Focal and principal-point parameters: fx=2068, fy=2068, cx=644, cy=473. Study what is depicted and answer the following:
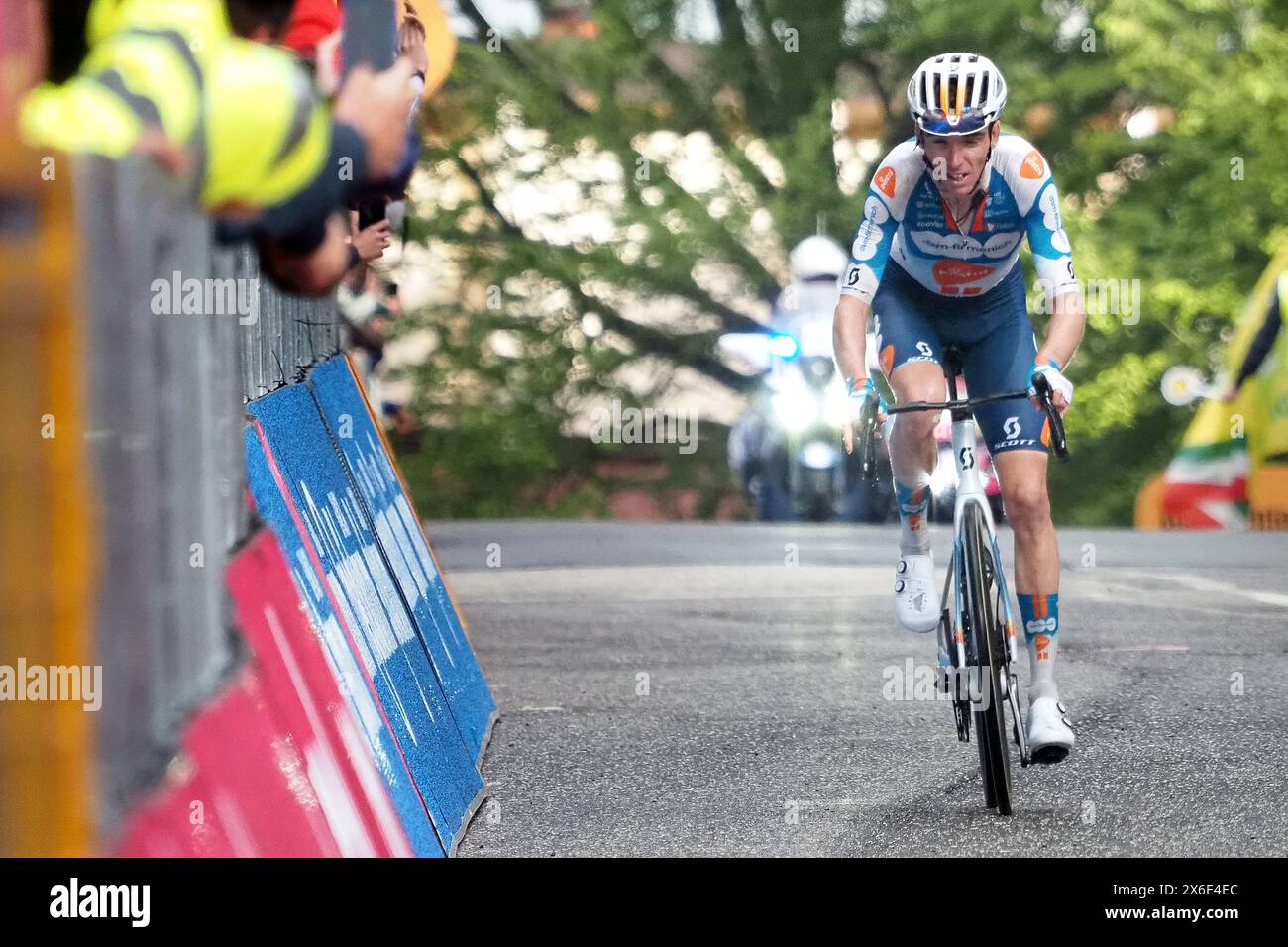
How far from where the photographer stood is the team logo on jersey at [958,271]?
239 inches

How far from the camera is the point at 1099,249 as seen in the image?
81.4ft

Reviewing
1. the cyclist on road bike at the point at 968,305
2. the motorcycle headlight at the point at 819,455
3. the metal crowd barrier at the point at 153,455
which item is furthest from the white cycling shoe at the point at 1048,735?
the motorcycle headlight at the point at 819,455

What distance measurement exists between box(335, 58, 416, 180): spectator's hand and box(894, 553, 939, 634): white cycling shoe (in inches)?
147

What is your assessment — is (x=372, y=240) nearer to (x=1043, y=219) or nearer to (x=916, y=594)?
(x=1043, y=219)

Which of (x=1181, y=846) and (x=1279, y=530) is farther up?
(x=1181, y=846)

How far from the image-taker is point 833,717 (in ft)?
24.3

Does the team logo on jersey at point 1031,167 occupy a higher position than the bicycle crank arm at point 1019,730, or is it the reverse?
the team logo on jersey at point 1031,167

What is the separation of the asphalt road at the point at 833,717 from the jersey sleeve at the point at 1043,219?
4.81ft

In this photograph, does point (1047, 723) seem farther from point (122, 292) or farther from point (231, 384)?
point (122, 292)

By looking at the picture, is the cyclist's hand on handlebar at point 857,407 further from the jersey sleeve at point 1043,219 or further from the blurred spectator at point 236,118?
the blurred spectator at point 236,118

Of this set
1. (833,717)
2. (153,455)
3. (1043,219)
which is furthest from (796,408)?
(153,455)

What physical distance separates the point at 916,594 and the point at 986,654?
663mm
